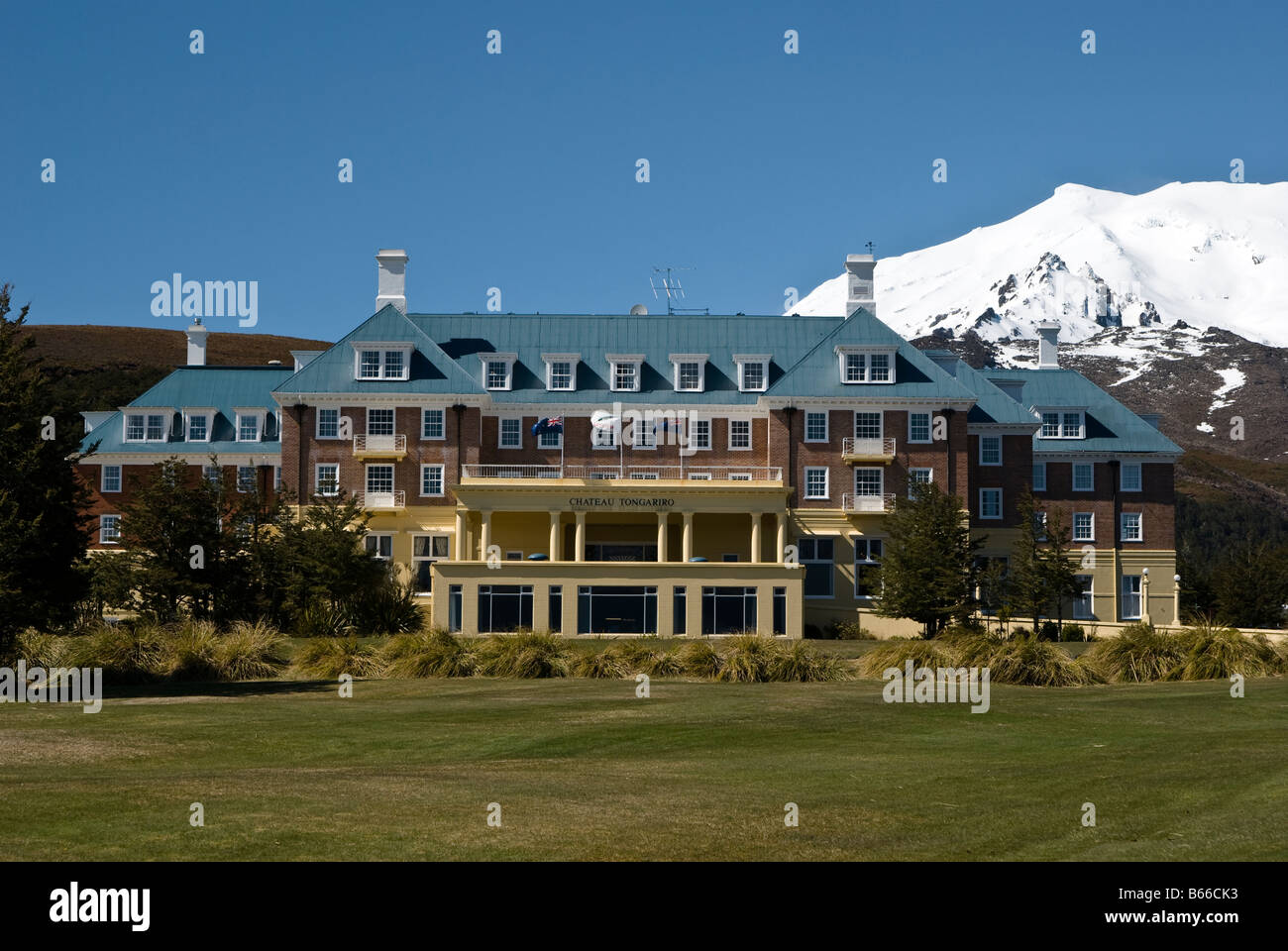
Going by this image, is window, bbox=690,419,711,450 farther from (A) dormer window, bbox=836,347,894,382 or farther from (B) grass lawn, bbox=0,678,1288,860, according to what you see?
(B) grass lawn, bbox=0,678,1288,860

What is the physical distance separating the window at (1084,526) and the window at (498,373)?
2837 cm

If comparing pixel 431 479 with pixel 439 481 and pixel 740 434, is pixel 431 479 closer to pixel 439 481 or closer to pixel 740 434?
pixel 439 481

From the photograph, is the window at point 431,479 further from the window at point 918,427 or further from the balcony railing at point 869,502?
the window at point 918,427

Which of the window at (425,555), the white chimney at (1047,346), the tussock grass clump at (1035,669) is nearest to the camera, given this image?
the tussock grass clump at (1035,669)

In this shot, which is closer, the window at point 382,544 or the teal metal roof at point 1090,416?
the window at point 382,544

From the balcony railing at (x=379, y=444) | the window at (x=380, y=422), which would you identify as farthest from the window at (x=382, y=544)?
the window at (x=380, y=422)

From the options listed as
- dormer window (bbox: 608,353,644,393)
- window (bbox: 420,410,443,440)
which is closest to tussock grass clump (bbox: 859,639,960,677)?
window (bbox: 420,410,443,440)

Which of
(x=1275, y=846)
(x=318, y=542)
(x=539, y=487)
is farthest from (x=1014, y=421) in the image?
→ (x=1275, y=846)

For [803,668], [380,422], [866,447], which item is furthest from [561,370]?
[803,668]

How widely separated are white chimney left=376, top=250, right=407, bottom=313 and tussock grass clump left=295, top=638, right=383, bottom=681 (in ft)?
116

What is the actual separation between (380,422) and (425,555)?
6399mm

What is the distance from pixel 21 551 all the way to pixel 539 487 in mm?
28406

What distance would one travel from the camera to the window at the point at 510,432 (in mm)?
65562
